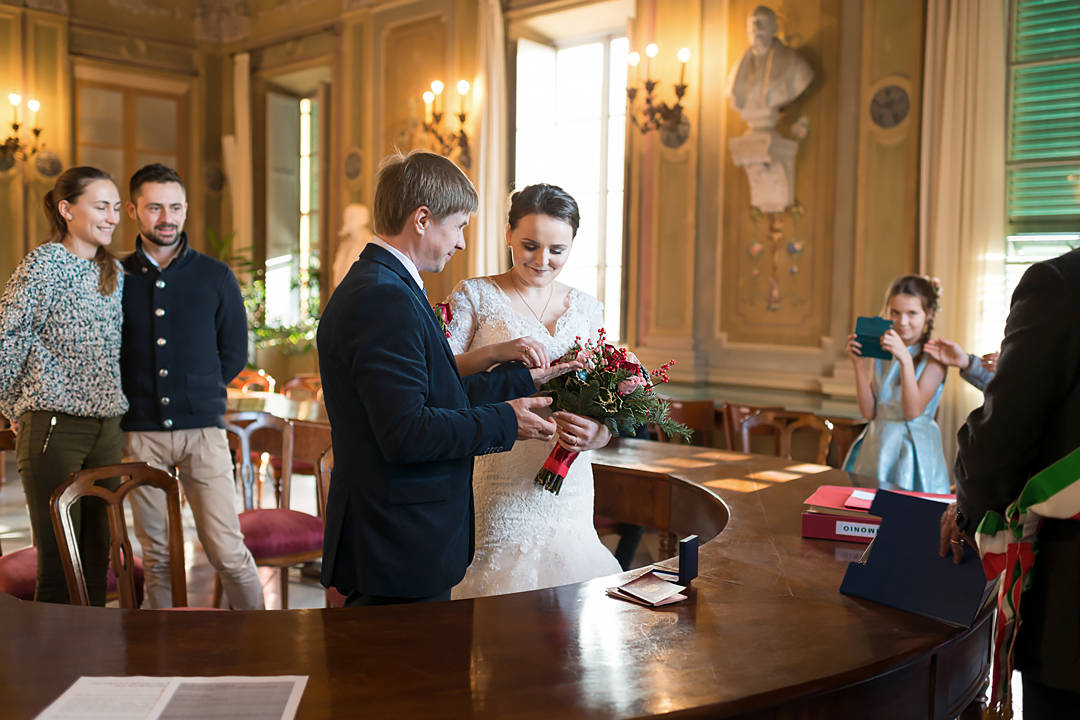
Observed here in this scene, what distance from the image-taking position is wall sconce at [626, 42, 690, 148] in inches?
236

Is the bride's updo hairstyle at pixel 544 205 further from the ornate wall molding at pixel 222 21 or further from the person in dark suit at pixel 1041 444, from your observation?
the ornate wall molding at pixel 222 21

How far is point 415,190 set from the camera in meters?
2.04

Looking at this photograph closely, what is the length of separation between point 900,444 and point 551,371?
2.14 metres

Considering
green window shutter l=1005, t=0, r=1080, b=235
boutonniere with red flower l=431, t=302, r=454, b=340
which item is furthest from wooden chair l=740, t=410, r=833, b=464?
boutonniere with red flower l=431, t=302, r=454, b=340

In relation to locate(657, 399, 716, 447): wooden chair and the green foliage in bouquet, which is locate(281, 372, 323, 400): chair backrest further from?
the green foliage in bouquet

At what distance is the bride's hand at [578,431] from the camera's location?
8.19ft

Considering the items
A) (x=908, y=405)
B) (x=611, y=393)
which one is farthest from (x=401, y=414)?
(x=908, y=405)

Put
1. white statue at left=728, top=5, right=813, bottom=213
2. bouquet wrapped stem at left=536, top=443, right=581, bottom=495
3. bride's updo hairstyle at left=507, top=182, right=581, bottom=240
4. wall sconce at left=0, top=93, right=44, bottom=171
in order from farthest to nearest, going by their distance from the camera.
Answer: wall sconce at left=0, top=93, right=44, bottom=171
white statue at left=728, top=5, right=813, bottom=213
bride's updo hairstyle at left=507, top=182, right=581, bottom=240
bouquet wrapped stem at left=536, top=443, right=581, bottom=495

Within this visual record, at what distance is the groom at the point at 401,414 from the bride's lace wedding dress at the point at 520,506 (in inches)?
24.9

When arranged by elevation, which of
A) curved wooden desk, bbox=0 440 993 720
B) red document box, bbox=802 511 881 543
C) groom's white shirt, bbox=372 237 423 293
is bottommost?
curved wooden desk, bbox=0 440 993 720

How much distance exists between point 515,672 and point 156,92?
31.8 ft

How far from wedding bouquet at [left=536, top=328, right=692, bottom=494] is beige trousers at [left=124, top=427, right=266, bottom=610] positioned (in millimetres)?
1493

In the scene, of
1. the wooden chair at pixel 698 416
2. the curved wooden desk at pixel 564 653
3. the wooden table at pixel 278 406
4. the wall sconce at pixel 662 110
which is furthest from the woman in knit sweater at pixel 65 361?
the wall sconce at pixel 662 110

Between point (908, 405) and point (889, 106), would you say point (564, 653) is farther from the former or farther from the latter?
point (889, 106)
